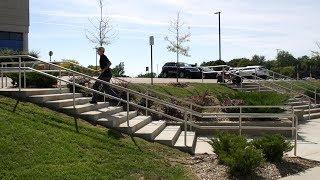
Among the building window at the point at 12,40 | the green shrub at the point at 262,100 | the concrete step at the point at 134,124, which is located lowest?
the concrete step at the point at 134,124

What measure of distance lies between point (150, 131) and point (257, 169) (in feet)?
11.2

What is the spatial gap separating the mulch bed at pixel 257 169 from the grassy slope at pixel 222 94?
795 centimetres

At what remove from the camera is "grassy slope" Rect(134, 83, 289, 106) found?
2011 cm

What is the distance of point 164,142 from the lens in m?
12.5

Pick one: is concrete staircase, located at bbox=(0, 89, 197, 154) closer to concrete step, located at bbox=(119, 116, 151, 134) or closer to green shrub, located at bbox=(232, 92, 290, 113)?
concrete step, located at bbox=(119, 116, 151, 134)

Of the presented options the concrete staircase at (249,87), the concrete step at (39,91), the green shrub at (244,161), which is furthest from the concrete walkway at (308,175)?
the concrete staircase at (249,87)

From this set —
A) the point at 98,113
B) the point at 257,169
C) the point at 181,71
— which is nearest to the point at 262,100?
the point at 98,113

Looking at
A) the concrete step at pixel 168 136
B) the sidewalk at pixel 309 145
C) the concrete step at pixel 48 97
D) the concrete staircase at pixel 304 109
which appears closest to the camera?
the sidewalk at pixel 309 145

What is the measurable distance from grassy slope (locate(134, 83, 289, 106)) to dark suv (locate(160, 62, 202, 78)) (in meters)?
15.0

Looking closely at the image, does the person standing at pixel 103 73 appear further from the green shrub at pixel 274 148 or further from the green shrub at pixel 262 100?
the green shrub at pixel 262 100

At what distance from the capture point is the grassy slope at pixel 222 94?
20109 mm

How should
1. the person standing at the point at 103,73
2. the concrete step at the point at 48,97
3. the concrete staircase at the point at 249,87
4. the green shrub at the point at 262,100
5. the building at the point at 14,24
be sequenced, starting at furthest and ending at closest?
1. the building at the point at 14,24
2. the concrete staircase at the point at 249,87
3. the green shrub at the point at 262,100
4. the person standing at the point at 103,73
5. the concrete step at the point at 48,97

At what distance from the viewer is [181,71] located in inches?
1700

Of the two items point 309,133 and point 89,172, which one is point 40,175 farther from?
point 309,133
